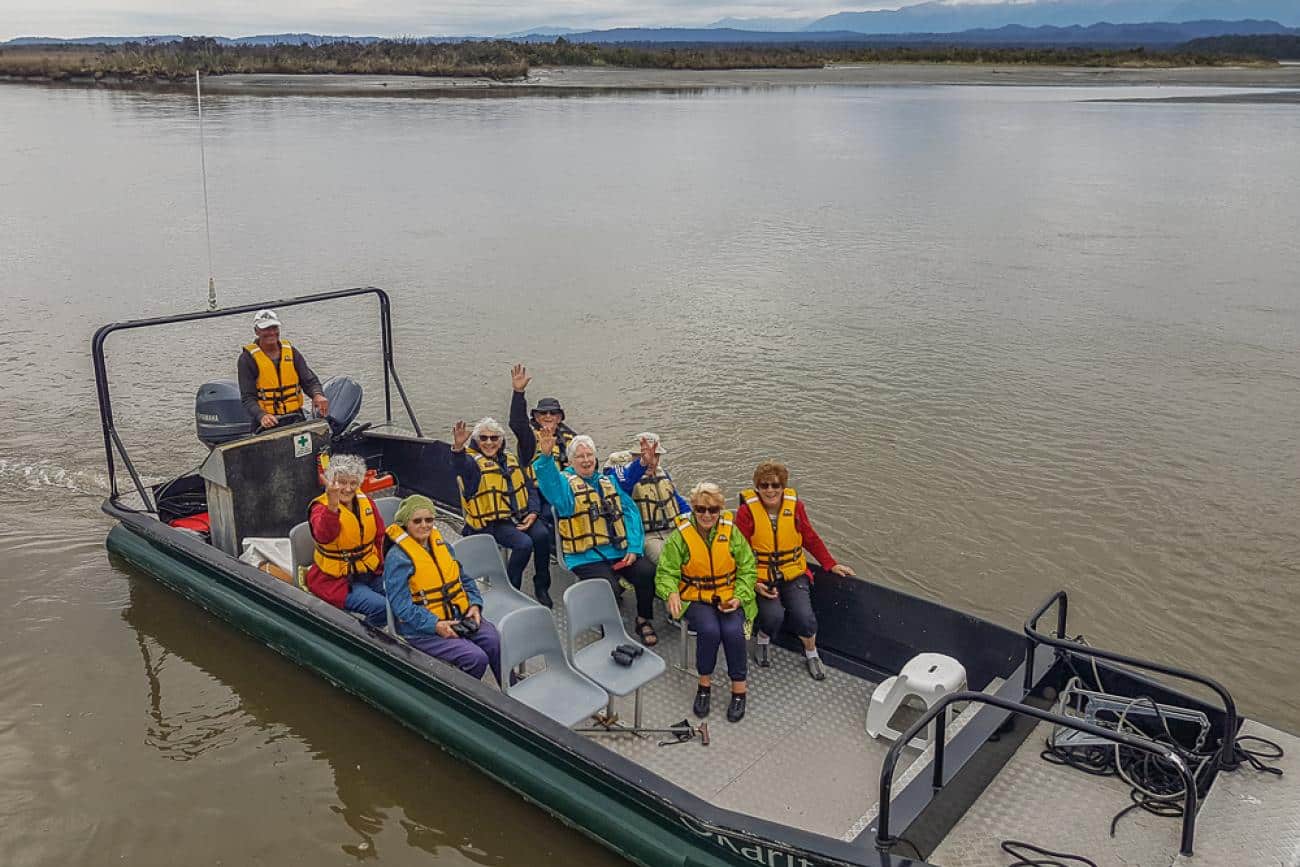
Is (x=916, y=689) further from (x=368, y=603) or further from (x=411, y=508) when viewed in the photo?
(x=368, y=603)

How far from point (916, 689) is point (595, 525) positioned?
174 cm

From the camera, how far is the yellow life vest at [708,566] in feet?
15.7

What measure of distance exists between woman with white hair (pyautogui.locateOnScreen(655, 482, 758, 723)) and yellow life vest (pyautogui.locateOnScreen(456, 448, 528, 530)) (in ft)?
3.73

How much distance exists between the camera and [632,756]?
4609 millimetres

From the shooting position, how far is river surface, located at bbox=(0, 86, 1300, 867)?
519cm

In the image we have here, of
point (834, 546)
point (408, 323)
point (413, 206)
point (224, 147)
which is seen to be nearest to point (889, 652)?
point (834, 546)

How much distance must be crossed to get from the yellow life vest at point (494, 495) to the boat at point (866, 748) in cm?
63

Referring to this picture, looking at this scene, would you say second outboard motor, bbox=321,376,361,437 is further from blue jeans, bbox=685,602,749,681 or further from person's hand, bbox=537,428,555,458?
blue jeans, bbox=685,602,749,681

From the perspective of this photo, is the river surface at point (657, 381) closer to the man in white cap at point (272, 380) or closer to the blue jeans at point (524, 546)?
the blue jeans at point (524, 546)

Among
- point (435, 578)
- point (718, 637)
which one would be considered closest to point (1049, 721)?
point (718, 637)

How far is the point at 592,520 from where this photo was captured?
537 centimetres

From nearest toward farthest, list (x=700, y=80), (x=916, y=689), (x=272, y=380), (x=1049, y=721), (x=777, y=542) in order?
1. (x=1049, y=721)
2. (x=916, y=689)
3. (x=777, y=542)
4. (x=272, y=380)
5. (x=700, y=80)

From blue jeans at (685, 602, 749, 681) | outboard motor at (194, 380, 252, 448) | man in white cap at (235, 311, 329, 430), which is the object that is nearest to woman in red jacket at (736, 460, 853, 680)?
blue jeans at (685, 602, 749, 681)

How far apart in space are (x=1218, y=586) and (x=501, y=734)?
486cm
